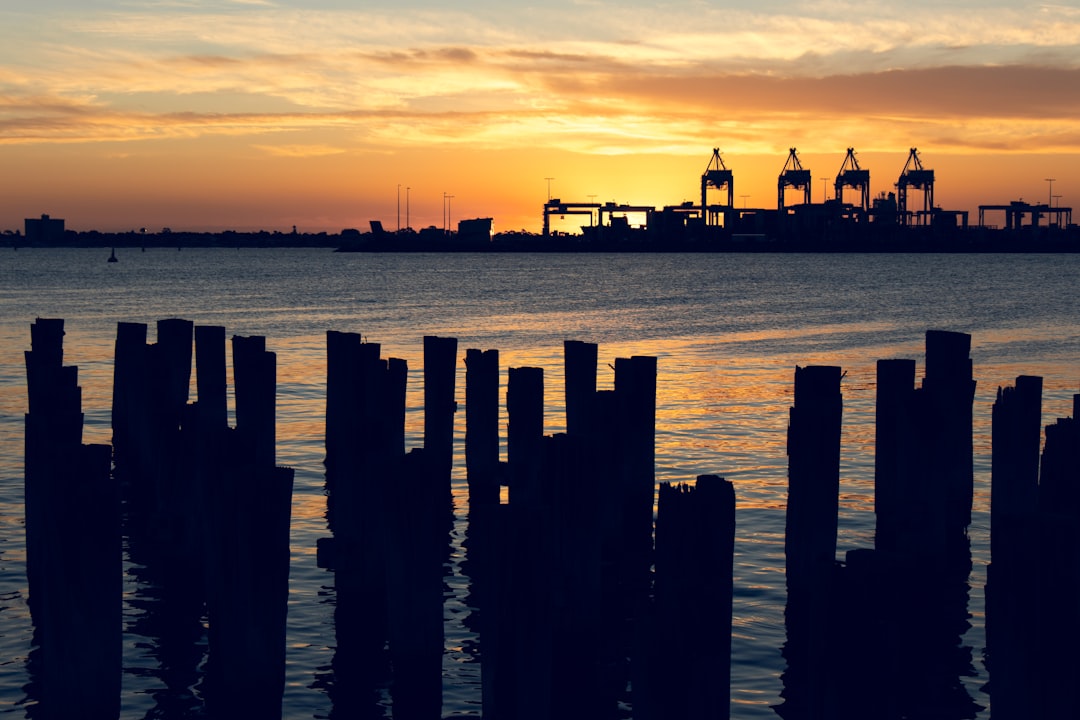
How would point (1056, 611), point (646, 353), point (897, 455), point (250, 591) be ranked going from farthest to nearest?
point (646, 353) < point (897, 455) < point (250, 591) < point (1056, 611)

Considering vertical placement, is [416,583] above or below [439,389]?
below

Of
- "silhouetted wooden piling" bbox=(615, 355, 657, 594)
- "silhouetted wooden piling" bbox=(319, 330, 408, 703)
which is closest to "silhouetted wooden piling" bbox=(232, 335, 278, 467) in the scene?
"silhouetted wooden piling" bbox=(319, 330, 408, 703)

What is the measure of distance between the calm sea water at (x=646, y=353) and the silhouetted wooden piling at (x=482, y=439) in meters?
0.53

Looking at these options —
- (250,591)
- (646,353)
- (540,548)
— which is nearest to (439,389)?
(250,591)

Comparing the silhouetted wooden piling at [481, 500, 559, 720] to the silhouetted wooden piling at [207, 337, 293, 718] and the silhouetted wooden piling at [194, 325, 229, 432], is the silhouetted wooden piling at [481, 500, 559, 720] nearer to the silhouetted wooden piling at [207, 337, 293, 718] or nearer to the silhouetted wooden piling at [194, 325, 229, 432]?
the silhouetted wooden piling at [207, 337, 293, 718]

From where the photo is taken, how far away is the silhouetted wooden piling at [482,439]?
13.5 m

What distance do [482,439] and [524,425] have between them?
6.84ft

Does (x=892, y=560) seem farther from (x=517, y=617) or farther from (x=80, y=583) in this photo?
(x=80, y=583)

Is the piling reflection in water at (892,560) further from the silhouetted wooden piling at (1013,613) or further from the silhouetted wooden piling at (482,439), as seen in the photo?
the silhouetted wooden piling at (482,439)

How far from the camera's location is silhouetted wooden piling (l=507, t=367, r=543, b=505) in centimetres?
1155

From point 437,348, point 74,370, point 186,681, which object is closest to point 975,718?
point 186,681

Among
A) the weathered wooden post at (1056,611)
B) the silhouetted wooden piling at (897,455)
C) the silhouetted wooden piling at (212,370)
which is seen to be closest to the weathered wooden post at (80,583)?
the weathered wooden post at (1056,611)

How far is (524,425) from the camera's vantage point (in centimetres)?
1179

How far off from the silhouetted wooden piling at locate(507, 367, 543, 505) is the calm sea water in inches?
45.1
